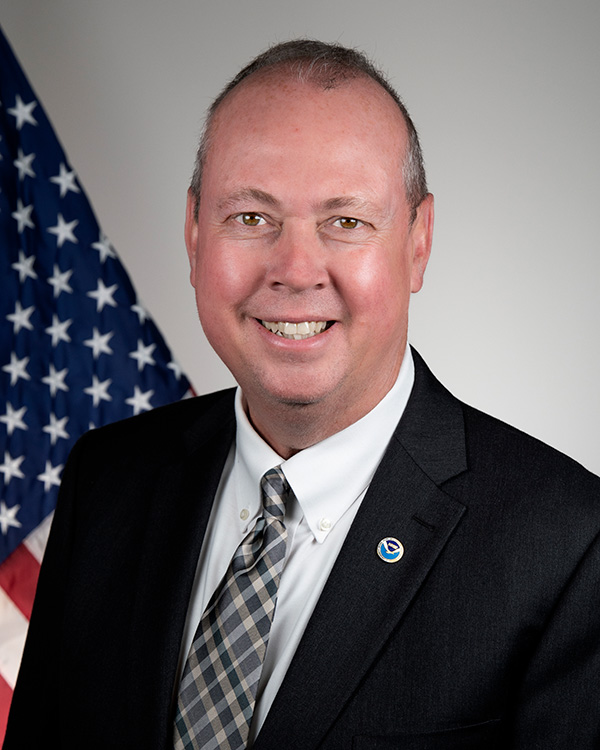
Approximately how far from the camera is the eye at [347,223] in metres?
1.93

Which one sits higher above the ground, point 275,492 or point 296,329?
point 296,329

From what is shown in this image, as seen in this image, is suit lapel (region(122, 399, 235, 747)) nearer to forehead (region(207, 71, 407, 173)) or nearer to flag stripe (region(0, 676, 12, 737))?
forehead (region(207, 71, 407, 173))

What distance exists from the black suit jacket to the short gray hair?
516 mm

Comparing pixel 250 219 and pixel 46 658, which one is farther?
pixel 46 658

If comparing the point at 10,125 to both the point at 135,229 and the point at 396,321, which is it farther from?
the point at 396,321

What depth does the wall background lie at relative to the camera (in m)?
3.67

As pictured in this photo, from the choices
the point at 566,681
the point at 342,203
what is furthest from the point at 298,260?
the point at 566,681

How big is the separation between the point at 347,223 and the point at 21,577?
7.22 feet

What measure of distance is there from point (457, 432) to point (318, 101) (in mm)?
803

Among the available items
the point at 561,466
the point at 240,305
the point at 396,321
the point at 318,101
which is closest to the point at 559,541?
the point at 561,466

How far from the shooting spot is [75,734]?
2.18 metres

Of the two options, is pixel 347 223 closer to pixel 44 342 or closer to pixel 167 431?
pixel 167 431

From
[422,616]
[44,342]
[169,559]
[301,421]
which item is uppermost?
[44,342]

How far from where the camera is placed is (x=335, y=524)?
203 centimetres
